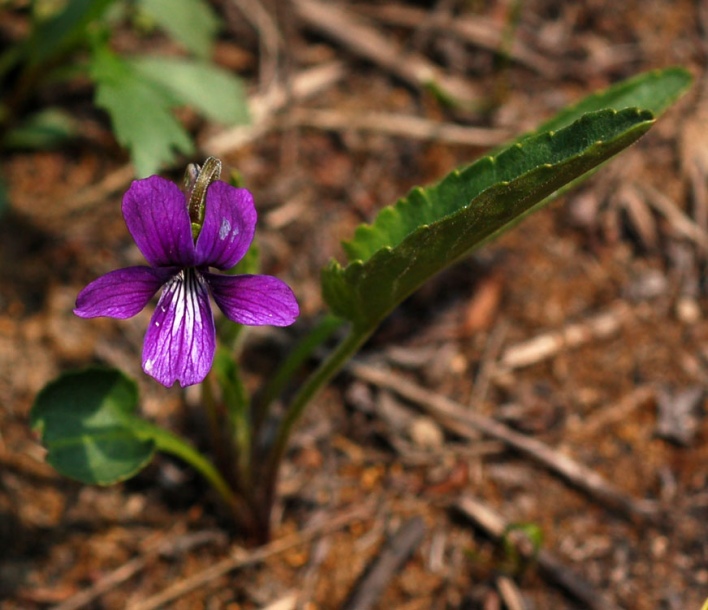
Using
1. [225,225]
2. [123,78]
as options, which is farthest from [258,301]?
[123,78]

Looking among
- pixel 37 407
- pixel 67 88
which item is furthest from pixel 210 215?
pixel 67 88

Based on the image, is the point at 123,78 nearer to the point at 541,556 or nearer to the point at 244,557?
the point at 244,557

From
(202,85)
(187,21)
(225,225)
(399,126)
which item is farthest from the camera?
(399,126)

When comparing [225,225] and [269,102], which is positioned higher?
[269,102]

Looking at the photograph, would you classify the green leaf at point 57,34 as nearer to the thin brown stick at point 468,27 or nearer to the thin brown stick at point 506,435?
the thin brown stick at point 468,27

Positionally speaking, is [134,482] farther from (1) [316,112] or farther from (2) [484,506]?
(1) [316,112]

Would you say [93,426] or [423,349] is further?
[423,349]
